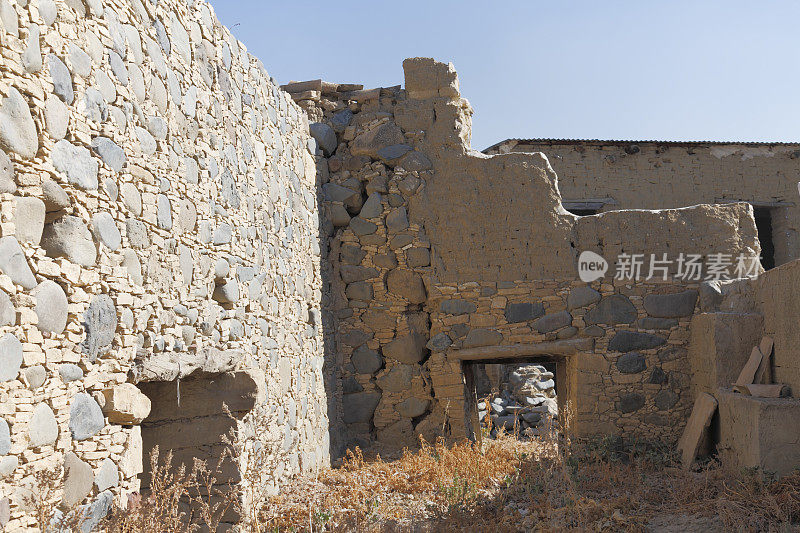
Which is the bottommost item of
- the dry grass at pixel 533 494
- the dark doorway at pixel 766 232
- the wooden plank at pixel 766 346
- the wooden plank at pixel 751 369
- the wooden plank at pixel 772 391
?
the dry grass at pixel 533 494

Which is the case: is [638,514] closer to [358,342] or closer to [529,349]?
[529,349]

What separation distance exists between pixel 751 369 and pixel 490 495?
267 cm

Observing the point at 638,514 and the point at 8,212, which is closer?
the point at 8,212

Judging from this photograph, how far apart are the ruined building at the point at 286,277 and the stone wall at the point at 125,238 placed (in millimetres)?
15

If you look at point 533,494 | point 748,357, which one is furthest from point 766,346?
point 533,494

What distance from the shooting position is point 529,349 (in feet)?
24.1

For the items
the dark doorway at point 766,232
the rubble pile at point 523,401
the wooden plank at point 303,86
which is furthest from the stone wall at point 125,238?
the dark doorway at point 766,232

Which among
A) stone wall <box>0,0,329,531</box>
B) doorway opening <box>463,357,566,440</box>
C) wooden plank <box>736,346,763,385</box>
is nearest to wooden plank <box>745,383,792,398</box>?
wooden plank <box>736,346,763,385</box>

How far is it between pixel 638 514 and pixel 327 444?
323cm

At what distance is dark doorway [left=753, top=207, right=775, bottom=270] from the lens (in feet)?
41.0

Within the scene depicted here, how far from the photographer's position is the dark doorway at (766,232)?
492 inches

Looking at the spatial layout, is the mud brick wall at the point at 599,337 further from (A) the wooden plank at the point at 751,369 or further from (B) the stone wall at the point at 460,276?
(A) the wooden plank at the point at 751,369

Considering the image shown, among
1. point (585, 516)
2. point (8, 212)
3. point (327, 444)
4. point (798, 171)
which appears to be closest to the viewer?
point (8, 212)

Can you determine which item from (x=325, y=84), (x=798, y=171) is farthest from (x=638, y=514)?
(x=798, y=171)
